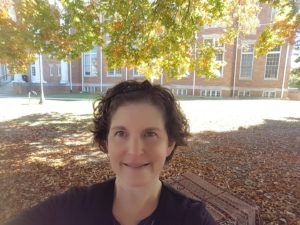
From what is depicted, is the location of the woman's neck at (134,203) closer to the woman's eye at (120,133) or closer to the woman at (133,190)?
the woman at (133,190)

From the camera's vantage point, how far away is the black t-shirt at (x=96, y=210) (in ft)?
4.54

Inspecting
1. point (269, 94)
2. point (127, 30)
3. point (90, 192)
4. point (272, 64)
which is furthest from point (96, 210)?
point (272, 64)

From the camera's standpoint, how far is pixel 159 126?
1.45 m

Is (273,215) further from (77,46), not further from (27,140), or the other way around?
(27,140)

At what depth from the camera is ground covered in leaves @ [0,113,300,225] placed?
3.80 meters

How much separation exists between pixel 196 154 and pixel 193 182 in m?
3.01

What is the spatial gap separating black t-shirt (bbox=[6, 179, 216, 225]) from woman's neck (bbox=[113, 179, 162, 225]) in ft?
0.15

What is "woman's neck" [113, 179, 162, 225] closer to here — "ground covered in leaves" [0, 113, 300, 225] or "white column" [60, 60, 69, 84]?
"ground covered in leaves" [0, 113, 300, 225]

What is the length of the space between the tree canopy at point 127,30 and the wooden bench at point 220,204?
4266mm

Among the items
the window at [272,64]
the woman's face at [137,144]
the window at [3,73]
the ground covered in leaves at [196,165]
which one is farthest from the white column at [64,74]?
the woman's face at [137,144]

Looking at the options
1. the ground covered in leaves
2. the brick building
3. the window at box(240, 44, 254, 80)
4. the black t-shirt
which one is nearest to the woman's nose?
the black t-shirt

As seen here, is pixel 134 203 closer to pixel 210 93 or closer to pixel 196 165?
pixel 196 165

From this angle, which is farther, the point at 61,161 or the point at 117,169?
the point at 61,161

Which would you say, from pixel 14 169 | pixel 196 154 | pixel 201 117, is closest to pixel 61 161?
pixel 14 169
